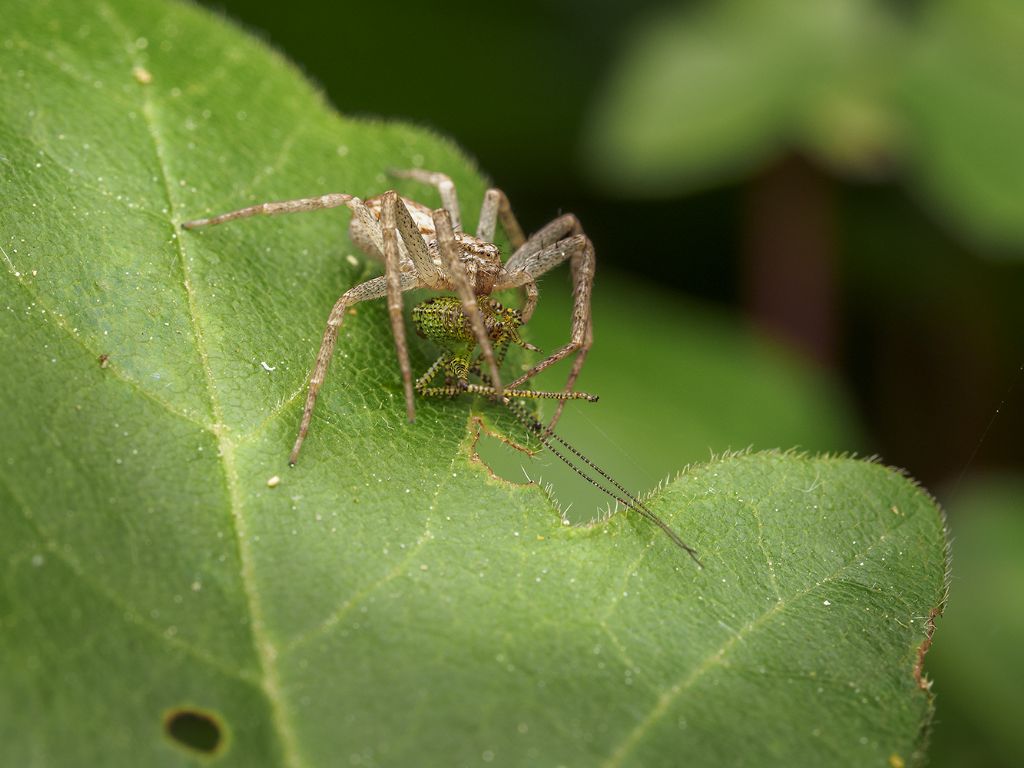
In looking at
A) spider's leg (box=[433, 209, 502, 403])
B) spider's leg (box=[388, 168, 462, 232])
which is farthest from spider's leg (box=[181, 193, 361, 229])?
spider's leg (box=[388, 168, 462, 232])

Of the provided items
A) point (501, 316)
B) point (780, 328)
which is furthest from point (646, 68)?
point (501, 316)

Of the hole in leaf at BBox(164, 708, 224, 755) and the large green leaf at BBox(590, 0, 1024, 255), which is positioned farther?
the large green leaf at BBox(590, 0, 1024, 255)

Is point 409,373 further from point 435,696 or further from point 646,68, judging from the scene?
point 646,68

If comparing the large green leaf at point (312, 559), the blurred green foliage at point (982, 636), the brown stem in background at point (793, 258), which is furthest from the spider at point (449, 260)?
the blurred green foliage at point (982, 636)

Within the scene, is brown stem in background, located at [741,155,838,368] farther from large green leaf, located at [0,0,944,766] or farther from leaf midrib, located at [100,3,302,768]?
leaf midrib, located at [100,3,302,768]

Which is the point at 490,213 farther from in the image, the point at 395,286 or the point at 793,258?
the point at 793,258

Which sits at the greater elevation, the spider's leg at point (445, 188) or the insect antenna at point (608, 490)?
the spider's leg at point (445, 188)

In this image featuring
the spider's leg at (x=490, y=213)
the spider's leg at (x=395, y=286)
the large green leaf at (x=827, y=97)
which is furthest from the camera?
the large green leaf at (x=827, y=97)

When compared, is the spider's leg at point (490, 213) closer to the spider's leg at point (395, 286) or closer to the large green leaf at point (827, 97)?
the spider's leg at point (395, 286)
